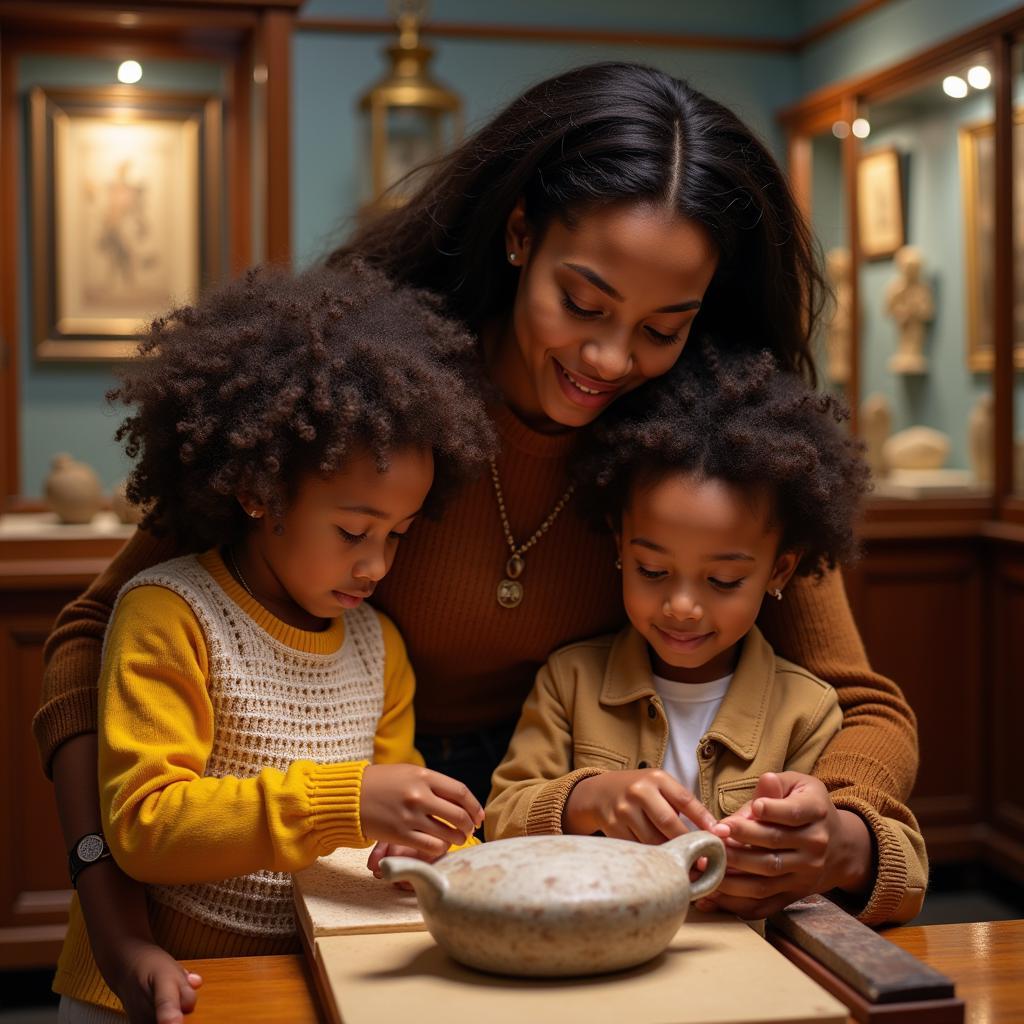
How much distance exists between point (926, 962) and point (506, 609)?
690 millimetres

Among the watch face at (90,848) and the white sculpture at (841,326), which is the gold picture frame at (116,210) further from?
the white sculpture at (841,326)

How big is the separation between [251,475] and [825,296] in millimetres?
814

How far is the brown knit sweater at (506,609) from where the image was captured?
5.39 feet

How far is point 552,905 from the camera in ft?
3.29

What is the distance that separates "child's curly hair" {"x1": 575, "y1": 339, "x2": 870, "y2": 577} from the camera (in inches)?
60.9

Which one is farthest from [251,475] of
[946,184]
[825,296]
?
[946,184]

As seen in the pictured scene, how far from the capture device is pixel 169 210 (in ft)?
10.9

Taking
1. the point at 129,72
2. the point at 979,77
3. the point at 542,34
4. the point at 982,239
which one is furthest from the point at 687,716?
the point at 542,34

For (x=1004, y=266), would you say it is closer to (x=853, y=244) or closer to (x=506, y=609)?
(x=853, y=244)

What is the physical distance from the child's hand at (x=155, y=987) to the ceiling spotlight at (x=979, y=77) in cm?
348

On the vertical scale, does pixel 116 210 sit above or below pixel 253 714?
above

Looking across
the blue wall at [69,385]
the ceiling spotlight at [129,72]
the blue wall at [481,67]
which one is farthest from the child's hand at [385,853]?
the blue wall at [481,67]

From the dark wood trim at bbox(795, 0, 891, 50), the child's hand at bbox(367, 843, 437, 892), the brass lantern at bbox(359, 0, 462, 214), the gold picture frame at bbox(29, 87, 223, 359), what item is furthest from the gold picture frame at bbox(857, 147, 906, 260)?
the child's hand at bbox(367, 843, 437, 892)

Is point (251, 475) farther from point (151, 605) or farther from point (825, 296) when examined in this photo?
point (825, 296)
